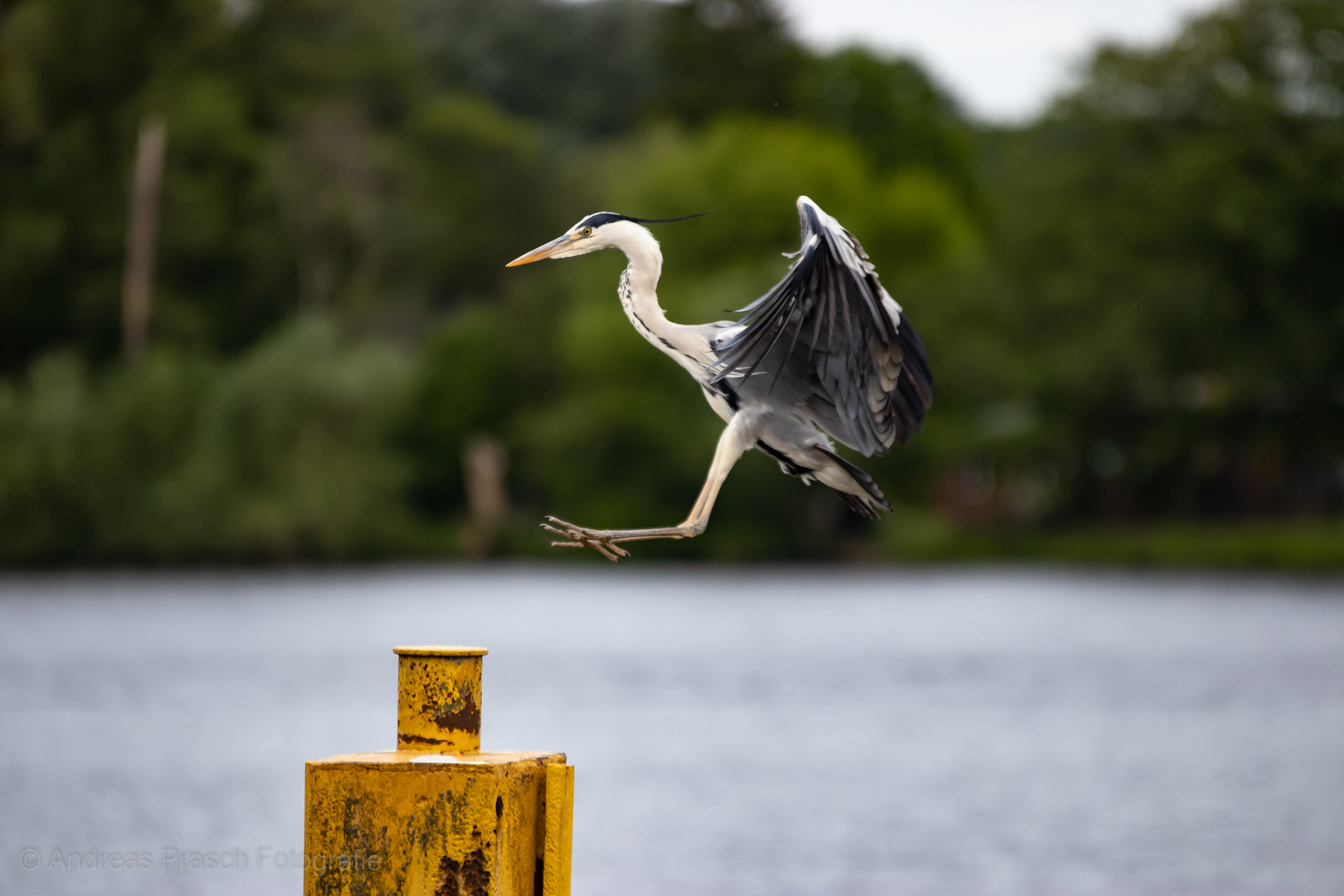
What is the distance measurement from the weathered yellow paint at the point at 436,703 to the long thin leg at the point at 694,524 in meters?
1.54

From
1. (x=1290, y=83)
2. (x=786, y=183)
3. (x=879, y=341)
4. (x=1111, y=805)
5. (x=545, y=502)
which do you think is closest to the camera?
(x=879, y=341)

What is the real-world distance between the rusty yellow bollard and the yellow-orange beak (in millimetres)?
2073

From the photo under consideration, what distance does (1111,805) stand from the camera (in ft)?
78.1

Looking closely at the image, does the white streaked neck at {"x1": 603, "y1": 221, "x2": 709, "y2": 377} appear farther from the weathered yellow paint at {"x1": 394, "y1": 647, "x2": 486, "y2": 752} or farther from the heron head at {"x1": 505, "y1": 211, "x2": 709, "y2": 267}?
the weathered yellow paint at {"x1": 394, "y1": 647, "x2": 486, "y2": 752}

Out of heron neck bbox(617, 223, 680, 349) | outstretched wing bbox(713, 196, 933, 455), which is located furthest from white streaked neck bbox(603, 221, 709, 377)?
outstretched wing bbox(713, 196, 933, 455)

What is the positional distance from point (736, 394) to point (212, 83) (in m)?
62.0

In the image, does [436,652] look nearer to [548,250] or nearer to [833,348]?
[548,250]

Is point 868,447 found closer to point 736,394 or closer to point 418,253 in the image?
point 736,394

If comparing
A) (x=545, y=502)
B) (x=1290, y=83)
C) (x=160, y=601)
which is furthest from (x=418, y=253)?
(x=1290, y=83)

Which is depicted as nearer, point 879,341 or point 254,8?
point 879,341

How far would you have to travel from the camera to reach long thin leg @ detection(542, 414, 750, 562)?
231 inches

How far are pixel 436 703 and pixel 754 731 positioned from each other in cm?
Result: 2307

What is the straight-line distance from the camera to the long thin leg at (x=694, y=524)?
5.86 metres

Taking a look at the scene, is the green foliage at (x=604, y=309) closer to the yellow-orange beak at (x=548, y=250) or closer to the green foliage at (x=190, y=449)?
the green foliage at (x=190, y=449)
